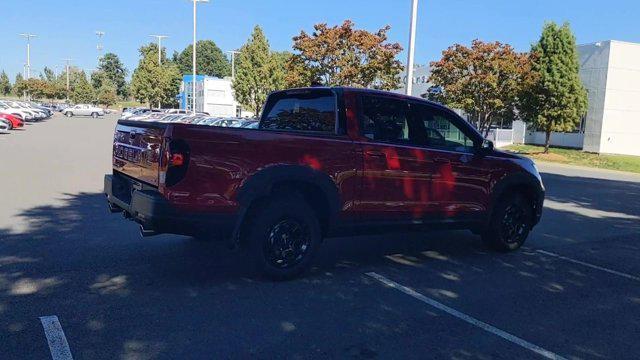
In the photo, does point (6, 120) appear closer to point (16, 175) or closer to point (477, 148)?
point (16, 175)

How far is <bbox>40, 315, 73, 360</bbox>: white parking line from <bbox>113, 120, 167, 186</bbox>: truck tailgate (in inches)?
55.0

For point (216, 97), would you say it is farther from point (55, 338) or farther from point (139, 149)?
point (55, 338)

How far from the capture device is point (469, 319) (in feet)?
15.4

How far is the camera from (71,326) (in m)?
4.16

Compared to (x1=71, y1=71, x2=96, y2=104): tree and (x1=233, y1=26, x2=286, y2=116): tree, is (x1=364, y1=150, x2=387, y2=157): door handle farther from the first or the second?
(x1=71, y1=71, x2=96, y2=104): tree

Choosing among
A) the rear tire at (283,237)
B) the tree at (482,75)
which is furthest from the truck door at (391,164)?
the tree at (482,75)

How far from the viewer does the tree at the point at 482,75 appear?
30234 mm

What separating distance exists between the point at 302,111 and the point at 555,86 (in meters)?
29.0

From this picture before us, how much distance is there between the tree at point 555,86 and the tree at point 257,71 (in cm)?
2393

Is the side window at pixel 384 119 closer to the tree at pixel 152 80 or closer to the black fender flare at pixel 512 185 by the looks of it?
the black fender flare at pixel 512 185

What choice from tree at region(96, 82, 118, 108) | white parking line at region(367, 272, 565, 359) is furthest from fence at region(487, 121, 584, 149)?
tree at region(96, 82, 118, 108)

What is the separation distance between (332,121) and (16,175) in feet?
32.7

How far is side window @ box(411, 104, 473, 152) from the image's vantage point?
627 centimetres

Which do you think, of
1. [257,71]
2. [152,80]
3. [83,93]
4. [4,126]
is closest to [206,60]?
[83,93]
